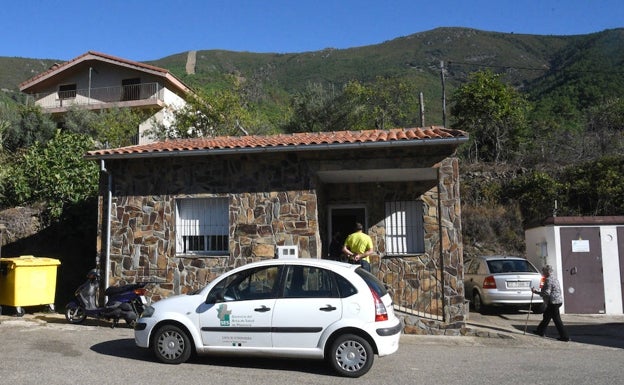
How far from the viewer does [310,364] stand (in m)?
7.54

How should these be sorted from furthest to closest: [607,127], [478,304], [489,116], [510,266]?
1. [489,116]
2. [607,127]
3. [478,304]
4. [510,266]

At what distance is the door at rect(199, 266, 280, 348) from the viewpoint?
706 centimetres

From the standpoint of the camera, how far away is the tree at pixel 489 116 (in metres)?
26.5

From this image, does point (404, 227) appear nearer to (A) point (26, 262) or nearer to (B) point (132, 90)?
(A) point (26, 262)

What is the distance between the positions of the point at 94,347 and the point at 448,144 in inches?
283

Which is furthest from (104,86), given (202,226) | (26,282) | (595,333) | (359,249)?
(595,333)

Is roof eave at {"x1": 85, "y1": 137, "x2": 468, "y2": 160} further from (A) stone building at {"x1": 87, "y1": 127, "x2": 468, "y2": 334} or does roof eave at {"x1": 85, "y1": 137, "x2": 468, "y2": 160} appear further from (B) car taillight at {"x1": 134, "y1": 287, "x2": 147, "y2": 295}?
(B) car taillight at {"x1": 134, "y1": 287, "x2": 147, "y2": 295}

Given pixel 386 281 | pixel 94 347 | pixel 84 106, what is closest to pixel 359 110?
pixel 84 106

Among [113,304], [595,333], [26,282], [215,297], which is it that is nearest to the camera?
[215,297]

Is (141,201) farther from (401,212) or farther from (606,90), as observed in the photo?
(606,90)

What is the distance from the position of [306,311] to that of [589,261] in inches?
352

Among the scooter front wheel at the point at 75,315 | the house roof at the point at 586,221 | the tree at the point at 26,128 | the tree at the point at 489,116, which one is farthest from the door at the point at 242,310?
the tree at the point at 26,128

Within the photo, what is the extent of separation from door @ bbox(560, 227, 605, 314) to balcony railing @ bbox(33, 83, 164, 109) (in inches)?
1025

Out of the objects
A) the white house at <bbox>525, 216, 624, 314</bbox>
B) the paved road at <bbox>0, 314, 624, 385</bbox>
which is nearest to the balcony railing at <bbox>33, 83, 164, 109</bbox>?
the paved road at <bbox>0, 314, 624, 385</bbox>
